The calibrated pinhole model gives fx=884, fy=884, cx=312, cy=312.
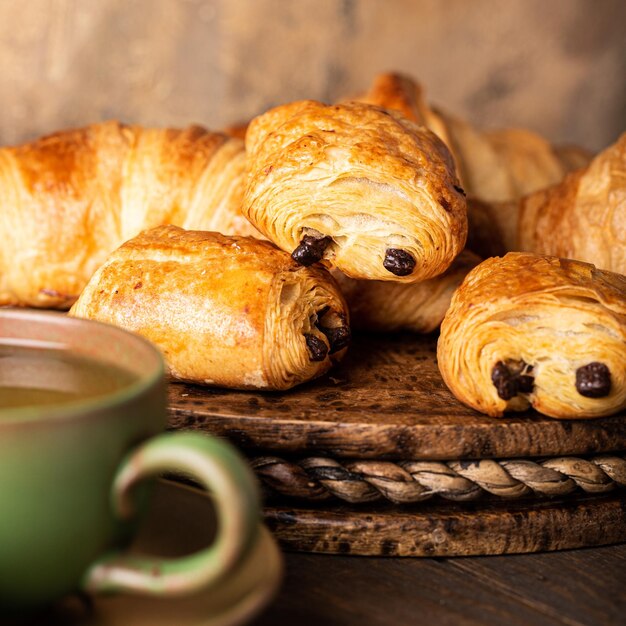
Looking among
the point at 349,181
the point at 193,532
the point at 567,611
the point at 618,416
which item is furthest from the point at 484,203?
the point at 193,532

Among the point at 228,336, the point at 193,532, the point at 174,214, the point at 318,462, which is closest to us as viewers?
the point at 193,532

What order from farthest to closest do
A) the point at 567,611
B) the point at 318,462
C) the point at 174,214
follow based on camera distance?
1. the point at 174,214
2. the point at 318,462
3. the point at 567,611

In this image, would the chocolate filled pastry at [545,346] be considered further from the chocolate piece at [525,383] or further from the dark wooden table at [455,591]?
the dark wooden table at [455,591]

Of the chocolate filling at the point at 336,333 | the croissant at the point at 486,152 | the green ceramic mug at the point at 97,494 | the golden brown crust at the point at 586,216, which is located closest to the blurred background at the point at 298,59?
the croissant at the point at 486,152

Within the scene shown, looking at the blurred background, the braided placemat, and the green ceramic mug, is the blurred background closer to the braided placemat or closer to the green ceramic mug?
the braided placemat

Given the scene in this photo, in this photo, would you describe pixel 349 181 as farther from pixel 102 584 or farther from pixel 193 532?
pixel 102 584

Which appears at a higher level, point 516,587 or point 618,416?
point 618,416

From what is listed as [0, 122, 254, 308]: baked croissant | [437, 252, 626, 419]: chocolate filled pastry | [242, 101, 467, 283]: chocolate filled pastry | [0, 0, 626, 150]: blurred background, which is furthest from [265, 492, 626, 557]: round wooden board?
[0, 0, 626, 150]: blurred background
